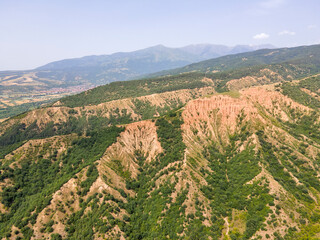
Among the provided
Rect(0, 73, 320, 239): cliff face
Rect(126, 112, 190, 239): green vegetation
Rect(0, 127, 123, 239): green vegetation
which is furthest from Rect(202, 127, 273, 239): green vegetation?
Rect(0, 127, 123, 239): green vegetation

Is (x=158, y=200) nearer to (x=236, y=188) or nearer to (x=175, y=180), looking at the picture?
(x=175, y=180)

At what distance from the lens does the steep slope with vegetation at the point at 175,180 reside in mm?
86312

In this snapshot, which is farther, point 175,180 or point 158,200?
point 175,180

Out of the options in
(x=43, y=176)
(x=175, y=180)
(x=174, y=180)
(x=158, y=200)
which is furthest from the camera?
(x=43, y=176)

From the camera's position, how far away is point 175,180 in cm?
10431

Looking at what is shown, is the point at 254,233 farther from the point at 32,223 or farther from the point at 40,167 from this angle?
the point at 40,167

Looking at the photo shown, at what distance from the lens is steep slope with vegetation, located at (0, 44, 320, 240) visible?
8631 centimetres

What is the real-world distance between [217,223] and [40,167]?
4106 inches

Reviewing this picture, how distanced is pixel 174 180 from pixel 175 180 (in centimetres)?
91

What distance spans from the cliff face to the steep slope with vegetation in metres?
0.50

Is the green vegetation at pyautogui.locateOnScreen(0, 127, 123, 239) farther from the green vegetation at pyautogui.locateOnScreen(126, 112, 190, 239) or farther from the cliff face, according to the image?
the green vegetation at pyautogui.locateOnScreen(126, 112, 190, 239)

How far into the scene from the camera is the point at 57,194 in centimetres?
9606

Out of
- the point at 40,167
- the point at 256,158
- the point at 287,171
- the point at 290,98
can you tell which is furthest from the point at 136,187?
the point at 290,98

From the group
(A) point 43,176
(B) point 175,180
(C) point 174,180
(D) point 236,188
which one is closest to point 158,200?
(C) point 174,180
